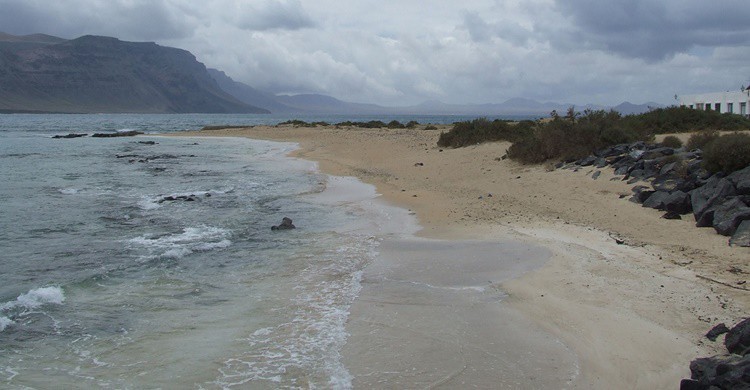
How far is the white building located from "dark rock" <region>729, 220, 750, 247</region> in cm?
2885

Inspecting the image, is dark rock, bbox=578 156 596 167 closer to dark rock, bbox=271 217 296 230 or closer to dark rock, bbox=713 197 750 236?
dark rock, bbox=713 197 750 236

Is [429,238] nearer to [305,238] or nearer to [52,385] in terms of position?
[305,238]

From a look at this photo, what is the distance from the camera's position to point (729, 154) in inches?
459

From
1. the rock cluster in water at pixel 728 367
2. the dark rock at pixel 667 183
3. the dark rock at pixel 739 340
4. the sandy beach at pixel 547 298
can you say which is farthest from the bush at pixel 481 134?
the rock cluster in water at pixel 728 367

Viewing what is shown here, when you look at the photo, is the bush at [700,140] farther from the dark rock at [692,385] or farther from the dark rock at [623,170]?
the dark rock at [692,385]

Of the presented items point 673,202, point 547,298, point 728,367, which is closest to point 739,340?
point 728,367

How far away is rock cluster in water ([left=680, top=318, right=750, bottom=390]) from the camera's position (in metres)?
4.02

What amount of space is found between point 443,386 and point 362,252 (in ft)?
16.6

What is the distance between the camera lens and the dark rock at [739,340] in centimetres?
502

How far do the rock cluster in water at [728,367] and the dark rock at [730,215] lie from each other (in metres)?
4.21

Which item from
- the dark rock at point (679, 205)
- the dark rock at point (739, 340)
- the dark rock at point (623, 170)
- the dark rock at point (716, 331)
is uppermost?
the dark rock at point (623, 170)

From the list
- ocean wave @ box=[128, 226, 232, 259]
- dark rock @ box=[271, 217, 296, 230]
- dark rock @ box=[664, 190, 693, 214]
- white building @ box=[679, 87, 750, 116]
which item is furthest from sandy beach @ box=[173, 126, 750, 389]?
white building @ box=[679, 87, 750, 116]

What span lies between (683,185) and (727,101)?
3168 centimetres

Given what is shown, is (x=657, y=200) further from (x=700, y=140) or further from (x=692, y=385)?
(x=692, y=385)
